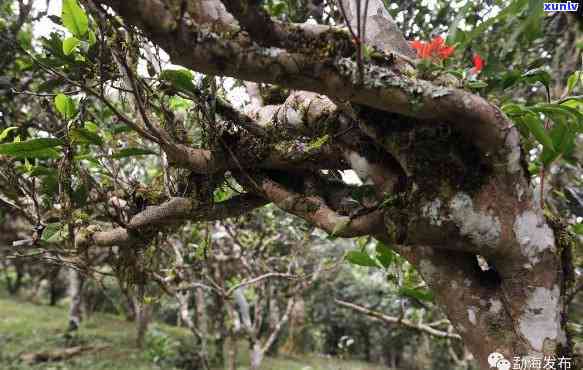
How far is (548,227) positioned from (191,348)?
21.6ft

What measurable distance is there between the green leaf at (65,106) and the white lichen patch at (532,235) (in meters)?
1.35

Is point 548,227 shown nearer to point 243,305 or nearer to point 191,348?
point 243,305

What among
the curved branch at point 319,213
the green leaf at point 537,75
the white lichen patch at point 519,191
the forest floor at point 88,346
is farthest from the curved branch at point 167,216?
the forest floor at point 88,346

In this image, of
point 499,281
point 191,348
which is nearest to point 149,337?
point 191,348

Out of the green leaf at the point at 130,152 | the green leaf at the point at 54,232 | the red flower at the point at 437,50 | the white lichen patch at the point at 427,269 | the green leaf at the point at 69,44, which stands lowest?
the white lichen patch at the point at 427,269

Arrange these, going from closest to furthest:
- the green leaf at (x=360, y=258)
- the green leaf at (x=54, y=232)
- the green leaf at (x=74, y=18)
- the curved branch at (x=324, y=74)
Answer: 1. the curved branch at (x=324, y=74)
2. the green leaf at (x=74, y=18)
3. the green leaf at (x=54, y=232)
4. the green leaf at (x=360, y=258)

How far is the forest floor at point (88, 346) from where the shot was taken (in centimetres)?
566

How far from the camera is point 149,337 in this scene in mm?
6777

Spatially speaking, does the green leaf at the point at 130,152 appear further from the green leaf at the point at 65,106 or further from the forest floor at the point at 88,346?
the forest floor at the point at 88,346

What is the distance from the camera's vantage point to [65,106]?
137cm

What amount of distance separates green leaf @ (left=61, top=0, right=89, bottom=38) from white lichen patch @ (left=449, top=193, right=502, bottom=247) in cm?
115

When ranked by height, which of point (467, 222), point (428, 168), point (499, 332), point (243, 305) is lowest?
point (243, 305)

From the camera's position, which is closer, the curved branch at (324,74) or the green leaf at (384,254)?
the curved branch at (324,74)

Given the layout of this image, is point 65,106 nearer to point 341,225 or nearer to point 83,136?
point 83,136
